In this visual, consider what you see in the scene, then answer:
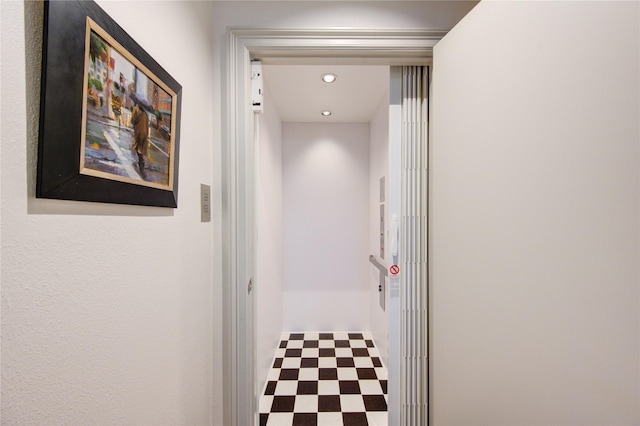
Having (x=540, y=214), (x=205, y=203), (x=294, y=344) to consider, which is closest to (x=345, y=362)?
(x=294, y=344)

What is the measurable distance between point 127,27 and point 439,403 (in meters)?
1.66

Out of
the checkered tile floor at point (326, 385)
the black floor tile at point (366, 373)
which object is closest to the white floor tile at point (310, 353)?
the checkered tile floor at point (326, 385)

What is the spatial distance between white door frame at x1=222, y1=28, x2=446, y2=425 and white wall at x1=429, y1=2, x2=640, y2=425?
256 mm

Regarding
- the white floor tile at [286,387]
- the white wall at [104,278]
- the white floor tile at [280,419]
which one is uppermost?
the white wall at [104,278]

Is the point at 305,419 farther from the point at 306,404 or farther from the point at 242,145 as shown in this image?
the point at 242,145

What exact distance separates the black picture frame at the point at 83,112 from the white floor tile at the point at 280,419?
163 cm

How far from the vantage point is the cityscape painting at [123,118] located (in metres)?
0.53

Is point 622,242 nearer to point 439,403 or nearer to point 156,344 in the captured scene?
point 439,403

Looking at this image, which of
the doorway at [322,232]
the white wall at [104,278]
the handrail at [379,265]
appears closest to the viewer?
the white wall at [104,278]

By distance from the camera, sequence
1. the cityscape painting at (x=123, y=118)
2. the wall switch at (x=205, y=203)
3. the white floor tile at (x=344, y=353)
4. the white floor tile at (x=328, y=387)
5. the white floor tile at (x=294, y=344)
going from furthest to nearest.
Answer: the white floor tile at (x=294, y=344) < the white floor tile at (x=344, y=353) < the white floor tile at (x=328, y=387) < the wall switch at (x=205, y=203) < the cityscape painting at (x=123, y=118)

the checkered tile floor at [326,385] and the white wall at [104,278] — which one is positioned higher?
the white wall at [104,278]

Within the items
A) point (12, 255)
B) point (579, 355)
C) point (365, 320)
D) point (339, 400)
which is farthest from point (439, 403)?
point (365, 320)

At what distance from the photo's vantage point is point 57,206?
0.48 meters

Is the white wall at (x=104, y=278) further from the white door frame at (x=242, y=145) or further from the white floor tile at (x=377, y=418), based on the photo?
the white floor tile at (x=377, y=418)
